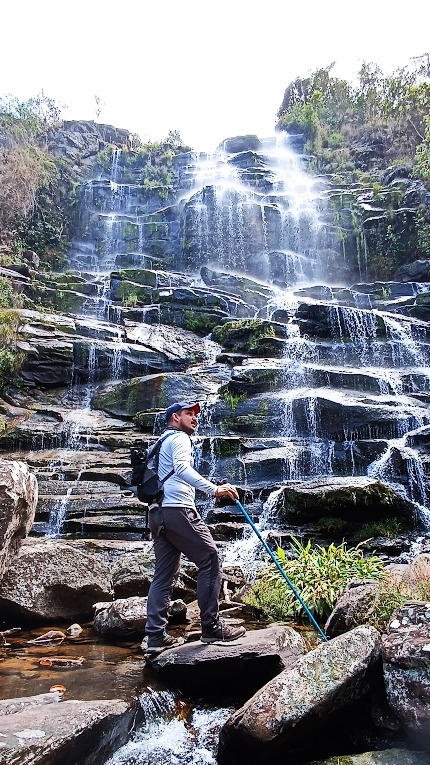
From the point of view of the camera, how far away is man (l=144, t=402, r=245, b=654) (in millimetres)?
4312

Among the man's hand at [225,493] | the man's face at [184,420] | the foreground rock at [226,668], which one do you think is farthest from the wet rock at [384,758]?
the man's face at [184,420]

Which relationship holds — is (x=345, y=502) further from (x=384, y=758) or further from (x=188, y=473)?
(x=384, y=758)

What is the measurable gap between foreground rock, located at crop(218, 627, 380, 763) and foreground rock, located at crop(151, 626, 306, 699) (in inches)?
26.7

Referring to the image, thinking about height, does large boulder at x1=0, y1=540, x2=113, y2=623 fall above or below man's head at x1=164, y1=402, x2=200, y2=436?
below

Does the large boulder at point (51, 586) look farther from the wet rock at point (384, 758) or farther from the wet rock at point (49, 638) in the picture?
the wet rock at point (384, 758)

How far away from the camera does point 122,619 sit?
5273mm

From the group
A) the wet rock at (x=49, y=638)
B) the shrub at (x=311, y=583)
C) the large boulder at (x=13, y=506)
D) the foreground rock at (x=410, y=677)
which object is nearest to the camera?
the foreground rock at (x=410, y=677)

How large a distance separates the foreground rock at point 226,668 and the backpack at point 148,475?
1197 millimetres

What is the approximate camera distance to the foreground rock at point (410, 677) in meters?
2.98

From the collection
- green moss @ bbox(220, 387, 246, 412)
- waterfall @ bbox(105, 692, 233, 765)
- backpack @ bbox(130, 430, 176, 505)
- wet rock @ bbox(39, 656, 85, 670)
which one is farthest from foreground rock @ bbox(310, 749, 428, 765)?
green moss @ bbox(220, 387, 246, 412)

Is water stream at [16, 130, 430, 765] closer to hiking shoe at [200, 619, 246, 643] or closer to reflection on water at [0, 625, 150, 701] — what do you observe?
reflection on water at [0, 625, 150, 701]

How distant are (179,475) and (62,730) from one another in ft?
6.32

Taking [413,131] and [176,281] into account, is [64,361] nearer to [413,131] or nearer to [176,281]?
[176,281]

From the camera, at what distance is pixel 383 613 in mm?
4371
